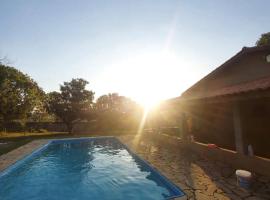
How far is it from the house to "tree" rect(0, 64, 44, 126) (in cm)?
2201

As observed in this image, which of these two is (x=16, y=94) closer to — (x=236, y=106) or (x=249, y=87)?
(x=236, y=106)

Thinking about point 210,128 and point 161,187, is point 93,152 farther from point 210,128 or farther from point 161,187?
point 161,187

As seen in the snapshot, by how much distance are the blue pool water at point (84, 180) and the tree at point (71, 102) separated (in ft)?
53.7

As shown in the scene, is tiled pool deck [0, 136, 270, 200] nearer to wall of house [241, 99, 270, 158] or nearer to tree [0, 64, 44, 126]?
wall of house [241, 99, 270, 158]

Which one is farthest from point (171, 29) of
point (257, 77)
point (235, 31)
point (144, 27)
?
point (257, 77)

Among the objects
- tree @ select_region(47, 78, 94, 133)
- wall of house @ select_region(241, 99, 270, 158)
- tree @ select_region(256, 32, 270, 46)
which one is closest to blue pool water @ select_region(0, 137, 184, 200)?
wall of house @ select_region(241, 99, 270, 158)

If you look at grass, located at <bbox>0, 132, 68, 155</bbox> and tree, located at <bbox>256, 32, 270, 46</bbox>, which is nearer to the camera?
grass, located at <bbox>0, 132, 68, 155</bbox>

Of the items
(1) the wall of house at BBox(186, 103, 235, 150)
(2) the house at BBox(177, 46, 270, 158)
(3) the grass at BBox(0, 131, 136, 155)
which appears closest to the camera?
(2) the house at BBox(177, 46, 270, 158)

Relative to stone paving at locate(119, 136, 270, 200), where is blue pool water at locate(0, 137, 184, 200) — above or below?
below

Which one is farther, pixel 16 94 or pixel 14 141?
pixel 16 94

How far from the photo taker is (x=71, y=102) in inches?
1235

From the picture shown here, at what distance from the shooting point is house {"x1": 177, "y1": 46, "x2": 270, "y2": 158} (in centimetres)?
912

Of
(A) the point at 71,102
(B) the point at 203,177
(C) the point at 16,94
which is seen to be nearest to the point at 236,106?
(B) the point at 203,177

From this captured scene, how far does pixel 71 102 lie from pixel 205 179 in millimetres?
26340
